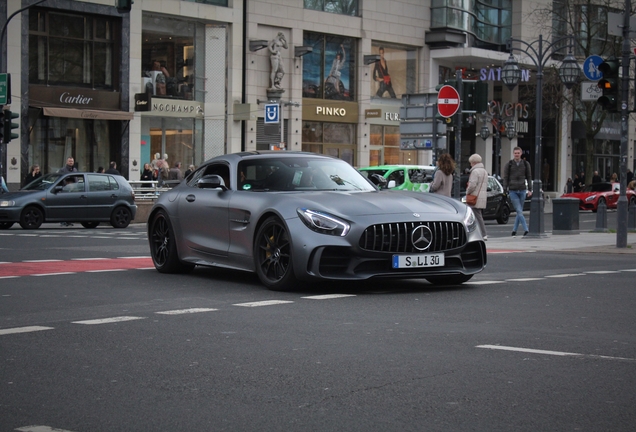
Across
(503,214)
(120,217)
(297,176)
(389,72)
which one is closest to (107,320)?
(297,176)

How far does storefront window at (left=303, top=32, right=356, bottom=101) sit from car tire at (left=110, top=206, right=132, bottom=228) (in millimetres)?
21139

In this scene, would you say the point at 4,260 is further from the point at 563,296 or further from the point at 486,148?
the point at 486,148

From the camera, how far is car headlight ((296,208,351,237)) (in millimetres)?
10688

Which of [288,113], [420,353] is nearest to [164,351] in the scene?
[420,353]

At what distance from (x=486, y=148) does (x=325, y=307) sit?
2087 inches

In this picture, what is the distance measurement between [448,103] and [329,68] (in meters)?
31.0

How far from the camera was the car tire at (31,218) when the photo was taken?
27.9 m

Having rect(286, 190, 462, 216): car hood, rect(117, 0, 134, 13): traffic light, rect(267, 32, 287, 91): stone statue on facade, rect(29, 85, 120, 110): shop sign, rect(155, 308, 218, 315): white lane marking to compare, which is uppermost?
rect(267, 32, 287, 91): stone statue on facade

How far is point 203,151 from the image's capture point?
46.8 meters

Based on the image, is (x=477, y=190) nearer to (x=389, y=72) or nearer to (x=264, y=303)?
(x=264, y=303)

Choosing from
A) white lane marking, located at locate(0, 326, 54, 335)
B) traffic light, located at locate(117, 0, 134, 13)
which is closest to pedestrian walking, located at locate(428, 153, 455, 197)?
white lane marking, located at locate(0, 326, 54, 335)

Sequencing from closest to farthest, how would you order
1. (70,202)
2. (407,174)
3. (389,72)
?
1. (70,202)
2. (407,174)
3. (389,72)

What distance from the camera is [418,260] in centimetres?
1094

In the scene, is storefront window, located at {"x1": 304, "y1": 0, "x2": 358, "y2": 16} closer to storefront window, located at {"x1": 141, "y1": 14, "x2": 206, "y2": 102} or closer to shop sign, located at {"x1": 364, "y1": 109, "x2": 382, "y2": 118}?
shop sign, located at {"x1": 364, "y1": 109, "x2": 382, "y2": 118}
